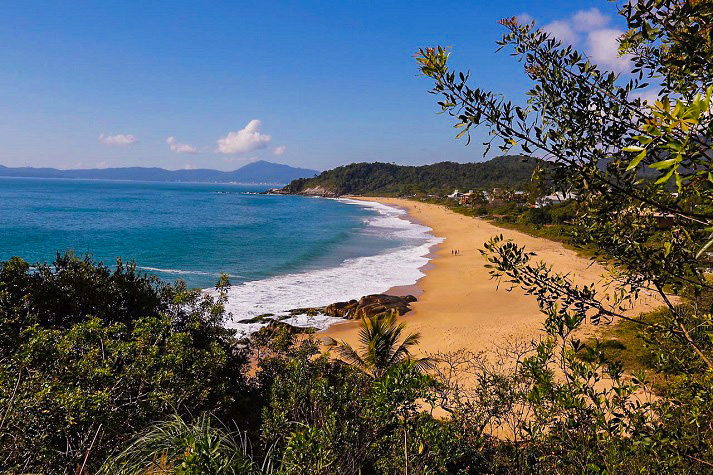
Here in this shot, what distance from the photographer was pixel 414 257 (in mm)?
41281

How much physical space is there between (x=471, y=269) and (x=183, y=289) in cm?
2665

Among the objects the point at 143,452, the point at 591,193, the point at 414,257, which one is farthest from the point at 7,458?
the point at 414,257

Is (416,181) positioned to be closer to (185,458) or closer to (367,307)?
(367,307)

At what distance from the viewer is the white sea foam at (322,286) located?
75.5 ft

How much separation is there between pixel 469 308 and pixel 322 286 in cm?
1084

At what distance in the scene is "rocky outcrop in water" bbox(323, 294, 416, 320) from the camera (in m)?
22.7

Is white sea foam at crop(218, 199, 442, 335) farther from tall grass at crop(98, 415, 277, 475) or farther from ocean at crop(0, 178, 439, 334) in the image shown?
tall grass at crop(98, 415, 277, 475)

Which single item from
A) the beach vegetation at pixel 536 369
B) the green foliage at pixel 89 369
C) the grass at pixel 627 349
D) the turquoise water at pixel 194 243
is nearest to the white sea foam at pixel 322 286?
the turquoise water at pixel 194 243

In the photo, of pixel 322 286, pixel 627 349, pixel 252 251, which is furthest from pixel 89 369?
pixel 252 251

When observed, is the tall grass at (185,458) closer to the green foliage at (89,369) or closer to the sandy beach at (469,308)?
the green foliage at (89,369)

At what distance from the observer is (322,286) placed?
2958 cm

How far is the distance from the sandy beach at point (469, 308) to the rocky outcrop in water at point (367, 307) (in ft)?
2.43

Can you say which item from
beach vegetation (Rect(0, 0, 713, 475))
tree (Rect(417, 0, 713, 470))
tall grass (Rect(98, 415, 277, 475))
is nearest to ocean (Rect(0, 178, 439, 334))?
beach vegetation (Rect(0, 0, 713, 475))

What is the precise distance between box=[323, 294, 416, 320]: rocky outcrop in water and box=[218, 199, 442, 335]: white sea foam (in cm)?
76
